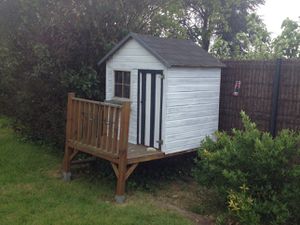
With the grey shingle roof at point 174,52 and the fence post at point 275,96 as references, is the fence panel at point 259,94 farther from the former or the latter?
the grey shingle roof at point 174,52

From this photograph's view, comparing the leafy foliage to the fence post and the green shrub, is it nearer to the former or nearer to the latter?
the fence post

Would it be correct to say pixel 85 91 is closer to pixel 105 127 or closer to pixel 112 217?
pixel 105 127

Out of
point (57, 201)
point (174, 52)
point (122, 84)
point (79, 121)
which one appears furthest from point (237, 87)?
point (57, 201)

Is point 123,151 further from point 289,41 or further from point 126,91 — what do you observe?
point 289,41

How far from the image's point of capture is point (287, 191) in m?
5.39

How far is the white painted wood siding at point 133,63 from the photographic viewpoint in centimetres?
721

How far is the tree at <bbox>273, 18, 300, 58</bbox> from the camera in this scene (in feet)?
37.0

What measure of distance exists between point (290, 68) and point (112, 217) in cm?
428

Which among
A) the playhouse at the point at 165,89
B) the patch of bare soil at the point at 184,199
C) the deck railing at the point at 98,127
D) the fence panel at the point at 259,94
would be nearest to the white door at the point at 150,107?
the playhouse at the point at 165,89

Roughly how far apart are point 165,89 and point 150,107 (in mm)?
519

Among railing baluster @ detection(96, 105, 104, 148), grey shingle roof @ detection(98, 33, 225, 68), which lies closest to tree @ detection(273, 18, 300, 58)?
grey shingle roof @ detection(98, 33, 225, 68)

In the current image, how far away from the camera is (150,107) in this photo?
23.9 ft

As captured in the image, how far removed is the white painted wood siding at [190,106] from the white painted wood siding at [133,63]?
0.51m

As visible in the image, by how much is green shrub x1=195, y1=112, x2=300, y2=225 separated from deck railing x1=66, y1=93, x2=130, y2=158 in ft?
4.87
